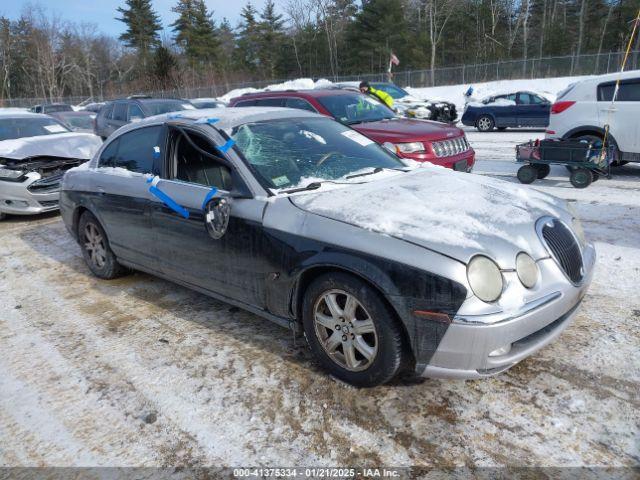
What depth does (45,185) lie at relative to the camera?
7961mm

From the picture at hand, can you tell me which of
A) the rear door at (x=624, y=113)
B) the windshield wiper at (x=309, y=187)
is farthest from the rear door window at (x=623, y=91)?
the windshield wiper at (x=309, y=187)

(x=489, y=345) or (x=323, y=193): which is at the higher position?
(x=323, y=193)

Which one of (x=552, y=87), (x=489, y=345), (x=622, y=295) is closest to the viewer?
(x=489, y=345)

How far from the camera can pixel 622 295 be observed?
13.1 feet

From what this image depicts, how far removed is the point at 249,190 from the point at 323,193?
0.52 meters

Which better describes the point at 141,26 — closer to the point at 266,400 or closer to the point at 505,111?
the point at 505,111

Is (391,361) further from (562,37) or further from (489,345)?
(562,37)

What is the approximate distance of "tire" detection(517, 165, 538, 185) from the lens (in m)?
8.37

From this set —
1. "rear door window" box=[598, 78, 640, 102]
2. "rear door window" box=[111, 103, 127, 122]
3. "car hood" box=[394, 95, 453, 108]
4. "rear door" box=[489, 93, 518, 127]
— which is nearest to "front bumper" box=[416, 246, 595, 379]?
"rear door window" box=[598, 78, 640, 102]

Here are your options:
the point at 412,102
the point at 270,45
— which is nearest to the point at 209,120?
the point at 412,102

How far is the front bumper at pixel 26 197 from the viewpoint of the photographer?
7.78 m

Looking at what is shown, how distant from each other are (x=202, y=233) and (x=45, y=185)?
224 inches

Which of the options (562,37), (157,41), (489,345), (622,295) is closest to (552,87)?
(562,37)

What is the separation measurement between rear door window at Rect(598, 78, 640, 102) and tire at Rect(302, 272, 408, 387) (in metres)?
7.79
